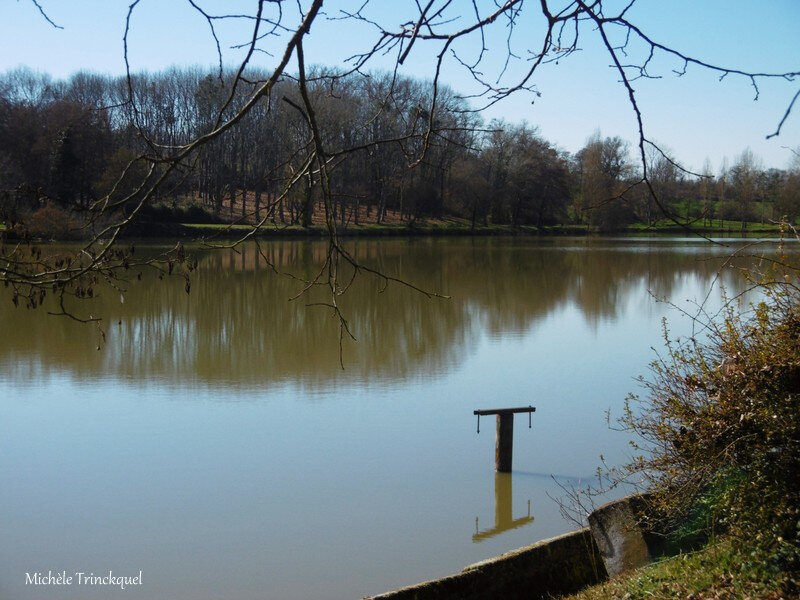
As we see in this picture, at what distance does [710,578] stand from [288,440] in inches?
263

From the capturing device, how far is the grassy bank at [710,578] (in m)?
3.40

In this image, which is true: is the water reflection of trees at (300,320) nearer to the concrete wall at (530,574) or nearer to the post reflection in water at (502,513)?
the post reflection in water at (502,513)

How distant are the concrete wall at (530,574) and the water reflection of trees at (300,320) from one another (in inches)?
272

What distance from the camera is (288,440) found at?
32.1 ft

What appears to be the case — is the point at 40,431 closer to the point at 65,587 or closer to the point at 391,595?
the point at 65,587

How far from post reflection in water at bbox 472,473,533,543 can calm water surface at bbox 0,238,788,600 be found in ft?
0.10

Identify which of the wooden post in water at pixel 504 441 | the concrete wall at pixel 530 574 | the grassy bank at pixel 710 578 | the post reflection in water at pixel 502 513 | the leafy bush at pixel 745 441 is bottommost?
the post reflection in water at pixel 502 513

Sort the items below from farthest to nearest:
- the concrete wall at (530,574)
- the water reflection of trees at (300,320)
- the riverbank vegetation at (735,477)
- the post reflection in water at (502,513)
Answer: the water reflection of trees at (300,320)
the post reflection in water at (502,513)
the concrete wall at (530,574)
the riverbank vegetation at (735,477)

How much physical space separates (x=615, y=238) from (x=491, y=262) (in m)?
24.6

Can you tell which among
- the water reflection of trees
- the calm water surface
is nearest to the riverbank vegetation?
the calm water surface

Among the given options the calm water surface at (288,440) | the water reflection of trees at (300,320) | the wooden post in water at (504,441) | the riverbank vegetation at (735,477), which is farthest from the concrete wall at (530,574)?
the water reflection of trees at (300,320)

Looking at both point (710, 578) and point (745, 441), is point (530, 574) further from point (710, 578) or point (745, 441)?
point (745, 441)

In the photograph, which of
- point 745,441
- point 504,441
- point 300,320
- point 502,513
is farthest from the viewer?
point 300,320

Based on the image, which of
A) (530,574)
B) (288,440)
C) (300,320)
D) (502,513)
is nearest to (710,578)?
(530,574)
